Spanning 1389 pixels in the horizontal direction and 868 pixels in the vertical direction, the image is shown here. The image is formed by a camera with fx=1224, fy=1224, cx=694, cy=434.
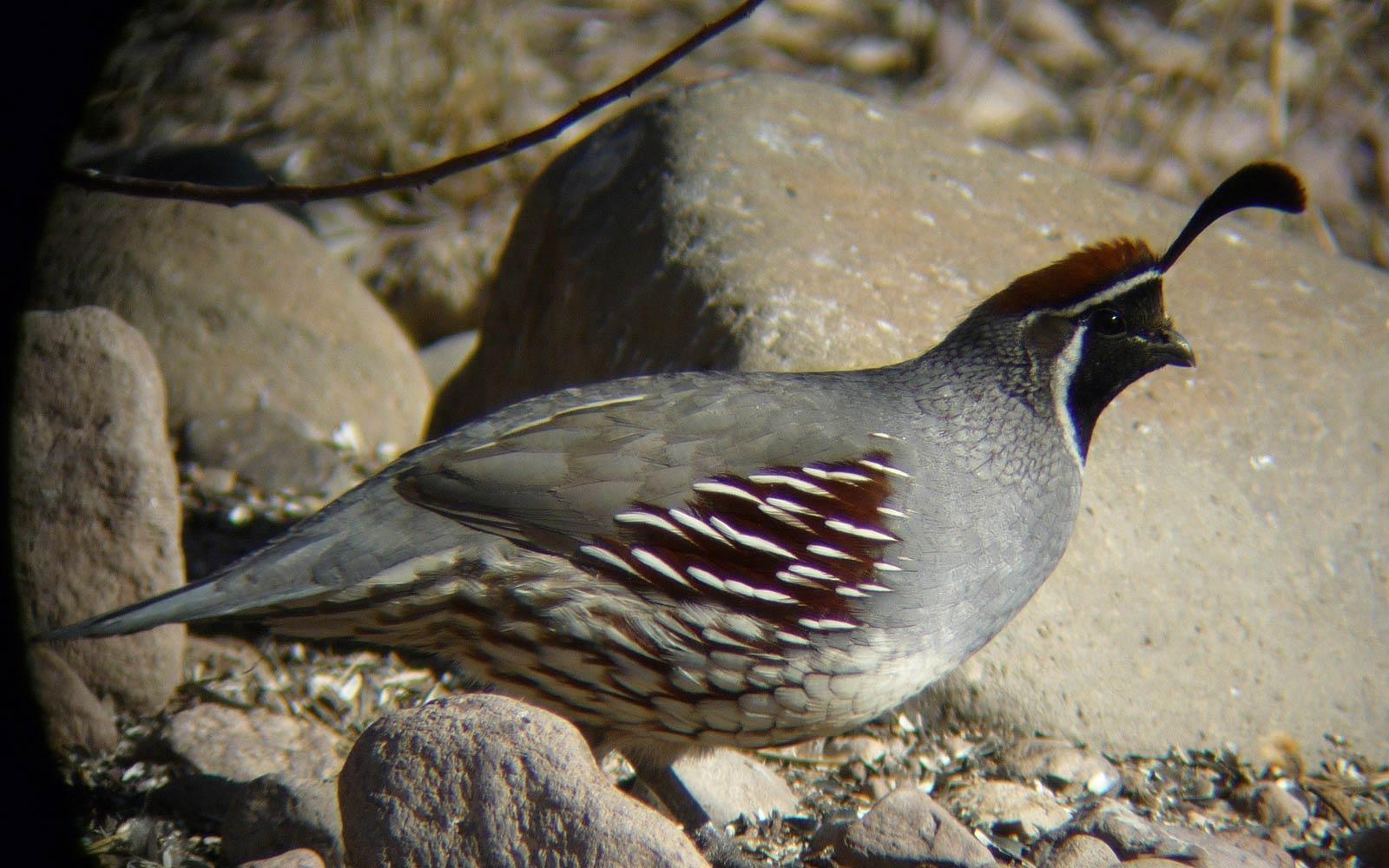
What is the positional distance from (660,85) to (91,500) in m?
5.41

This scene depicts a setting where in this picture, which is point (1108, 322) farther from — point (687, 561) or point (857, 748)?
point (857, 748)

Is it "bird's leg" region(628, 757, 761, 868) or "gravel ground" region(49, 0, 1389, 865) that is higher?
"gravel ground" region(49, 0, 1389, 865)

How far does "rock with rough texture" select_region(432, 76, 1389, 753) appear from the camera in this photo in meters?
Result: 3.71

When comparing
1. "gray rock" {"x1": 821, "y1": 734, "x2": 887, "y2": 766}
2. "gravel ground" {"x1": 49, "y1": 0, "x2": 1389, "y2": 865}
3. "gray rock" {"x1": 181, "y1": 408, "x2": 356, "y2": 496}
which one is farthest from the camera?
"gravel ground" {"x1": 49, "y1": 0, "x2": 1389, "y2": 865}

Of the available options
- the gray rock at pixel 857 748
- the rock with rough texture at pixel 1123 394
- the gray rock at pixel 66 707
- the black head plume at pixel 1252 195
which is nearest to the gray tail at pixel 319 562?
the gray rock at pixel 66 707

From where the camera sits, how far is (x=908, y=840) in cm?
278

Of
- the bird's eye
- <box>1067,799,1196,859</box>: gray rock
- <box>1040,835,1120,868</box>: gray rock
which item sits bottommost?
<box>1067,799,1196,859</box>: gray rock

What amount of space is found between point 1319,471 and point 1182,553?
2.20ft

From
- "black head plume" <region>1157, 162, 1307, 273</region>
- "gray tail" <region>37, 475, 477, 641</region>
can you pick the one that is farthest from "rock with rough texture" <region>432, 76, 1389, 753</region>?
"gray tail" <region>37, 475, 477, 641</region>

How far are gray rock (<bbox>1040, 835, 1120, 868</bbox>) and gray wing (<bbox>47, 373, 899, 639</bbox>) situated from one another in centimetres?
101

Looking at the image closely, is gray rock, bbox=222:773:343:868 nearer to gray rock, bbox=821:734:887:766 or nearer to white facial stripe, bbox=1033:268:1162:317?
gray rock, bbox=821:734:887:766

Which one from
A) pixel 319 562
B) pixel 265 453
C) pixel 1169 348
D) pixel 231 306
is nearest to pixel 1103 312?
pixel 1169 348

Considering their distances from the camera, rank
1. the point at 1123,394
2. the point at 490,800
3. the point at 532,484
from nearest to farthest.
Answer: the point at 490,800 < the point at 532,484 < the point at 1123,394

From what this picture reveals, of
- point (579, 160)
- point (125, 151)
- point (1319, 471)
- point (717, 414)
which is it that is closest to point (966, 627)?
point (717, 414)
